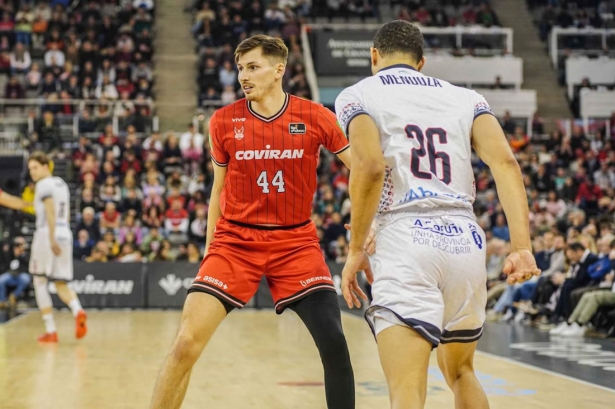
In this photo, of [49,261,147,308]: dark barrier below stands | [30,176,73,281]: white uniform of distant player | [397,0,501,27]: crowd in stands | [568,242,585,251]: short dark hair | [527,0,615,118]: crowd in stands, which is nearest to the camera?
[30,176,73,281]: white uniform of distant player

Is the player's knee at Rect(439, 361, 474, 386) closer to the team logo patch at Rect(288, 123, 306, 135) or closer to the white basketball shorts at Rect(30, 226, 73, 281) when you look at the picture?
the team logo patch at Rect(288, 123, 306, 135)

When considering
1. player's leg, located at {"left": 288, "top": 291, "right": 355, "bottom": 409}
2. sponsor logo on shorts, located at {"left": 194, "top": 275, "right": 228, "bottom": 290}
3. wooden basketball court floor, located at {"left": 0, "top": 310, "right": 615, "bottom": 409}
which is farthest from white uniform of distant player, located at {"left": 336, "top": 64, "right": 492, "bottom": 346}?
wooden basketball court floor, located at {"left": 0, "top": 310, "right": 615, "bottom": 409}

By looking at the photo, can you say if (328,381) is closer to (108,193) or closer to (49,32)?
(108,193)

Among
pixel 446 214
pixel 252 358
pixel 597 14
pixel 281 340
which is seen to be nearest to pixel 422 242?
pixel 446 214

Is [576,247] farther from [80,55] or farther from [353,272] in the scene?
[80,55]

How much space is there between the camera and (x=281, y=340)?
12.7 m

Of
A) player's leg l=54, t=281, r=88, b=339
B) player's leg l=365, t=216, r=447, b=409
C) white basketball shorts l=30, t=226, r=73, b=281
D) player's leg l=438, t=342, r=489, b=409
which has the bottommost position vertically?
player's leg l=54, t=281, r=88, b=339

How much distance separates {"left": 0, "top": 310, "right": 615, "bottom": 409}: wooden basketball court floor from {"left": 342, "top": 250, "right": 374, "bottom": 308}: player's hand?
9.69ft

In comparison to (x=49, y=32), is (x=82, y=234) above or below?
below

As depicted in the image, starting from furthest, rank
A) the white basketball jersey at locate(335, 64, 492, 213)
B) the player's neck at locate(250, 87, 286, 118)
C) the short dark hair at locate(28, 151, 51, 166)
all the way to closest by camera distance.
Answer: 1. the short dark hair at locate(28, 151, 51, 166)
2. the player's neck at locate(250, 87, 286, 118)
3. the white basketball jersey at locate(335, 64, 492, 213)

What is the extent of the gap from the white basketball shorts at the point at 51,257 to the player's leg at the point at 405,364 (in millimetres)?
9119

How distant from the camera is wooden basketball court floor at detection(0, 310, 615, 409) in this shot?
7410 mm

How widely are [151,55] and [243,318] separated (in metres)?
13.4

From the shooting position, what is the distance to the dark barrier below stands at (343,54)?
1085 inches
